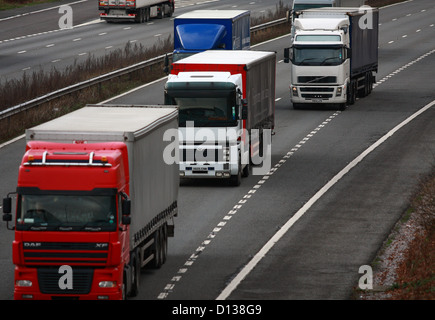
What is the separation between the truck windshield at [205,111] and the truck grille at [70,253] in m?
13.3

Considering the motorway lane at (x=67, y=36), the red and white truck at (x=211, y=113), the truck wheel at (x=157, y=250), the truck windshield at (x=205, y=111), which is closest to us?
the truck wheel at (x=157, y=250)

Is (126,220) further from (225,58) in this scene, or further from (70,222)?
(225,58)

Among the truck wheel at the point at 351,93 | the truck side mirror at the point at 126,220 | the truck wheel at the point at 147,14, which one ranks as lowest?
the truck wheel at the point at 147,14

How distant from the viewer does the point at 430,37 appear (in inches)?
3056

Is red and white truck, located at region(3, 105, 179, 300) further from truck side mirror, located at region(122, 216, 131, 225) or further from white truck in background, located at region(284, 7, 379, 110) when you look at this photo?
white truck in background, located at region(284, 7, 379, 110)

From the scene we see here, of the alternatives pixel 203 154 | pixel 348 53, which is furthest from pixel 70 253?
pixel 348 53

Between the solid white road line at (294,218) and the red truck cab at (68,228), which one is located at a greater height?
the red truck cab at (68,228)

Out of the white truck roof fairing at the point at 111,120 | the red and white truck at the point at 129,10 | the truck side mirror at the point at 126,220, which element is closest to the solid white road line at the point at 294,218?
the truck side mirror at the point at 126,220

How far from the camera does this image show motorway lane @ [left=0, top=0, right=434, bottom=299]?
2341cm

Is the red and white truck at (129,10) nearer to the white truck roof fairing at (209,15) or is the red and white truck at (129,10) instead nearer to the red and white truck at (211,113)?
the white truck roof fairing at (209,15)

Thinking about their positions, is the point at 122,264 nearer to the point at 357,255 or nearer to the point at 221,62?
the point at 357,255

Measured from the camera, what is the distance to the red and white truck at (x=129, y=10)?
262 ft

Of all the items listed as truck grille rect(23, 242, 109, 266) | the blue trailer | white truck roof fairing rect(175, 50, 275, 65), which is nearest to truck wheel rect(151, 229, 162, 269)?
→ truck grille rect(23, 242, 109, 266)
